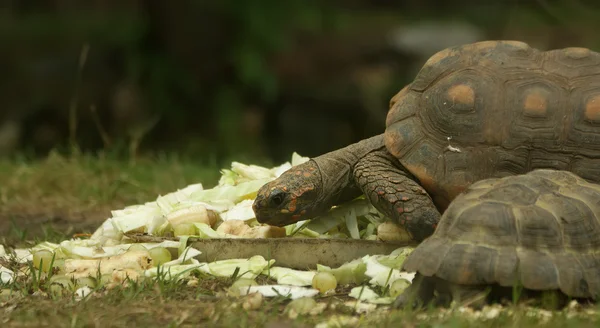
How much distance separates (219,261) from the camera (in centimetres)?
466

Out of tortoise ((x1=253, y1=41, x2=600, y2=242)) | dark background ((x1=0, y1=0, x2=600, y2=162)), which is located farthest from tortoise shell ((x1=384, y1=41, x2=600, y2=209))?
dark background ((x1=0, y1=0, x2=600, y2=162))

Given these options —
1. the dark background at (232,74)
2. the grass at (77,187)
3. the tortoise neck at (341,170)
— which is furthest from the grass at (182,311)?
the dark background at (232,74)

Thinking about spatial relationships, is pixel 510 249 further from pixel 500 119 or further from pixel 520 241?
pixel 500 119

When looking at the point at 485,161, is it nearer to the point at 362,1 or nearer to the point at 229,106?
the point at 229,106

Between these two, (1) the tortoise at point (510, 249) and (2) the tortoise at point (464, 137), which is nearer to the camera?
(1) the tortoise at point (510, 249)

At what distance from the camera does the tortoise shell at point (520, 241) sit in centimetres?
369

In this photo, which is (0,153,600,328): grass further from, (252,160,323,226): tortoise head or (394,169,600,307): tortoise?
(252,160,323,226): tortoise head

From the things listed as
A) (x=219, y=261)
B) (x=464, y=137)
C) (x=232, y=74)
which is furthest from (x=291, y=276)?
(x=232, y=74)

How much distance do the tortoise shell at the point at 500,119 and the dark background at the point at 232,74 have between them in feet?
11.2

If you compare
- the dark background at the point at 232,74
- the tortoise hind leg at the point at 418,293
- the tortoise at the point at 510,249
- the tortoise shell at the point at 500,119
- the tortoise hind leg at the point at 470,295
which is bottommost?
Result: the dark background at the point at 232,74

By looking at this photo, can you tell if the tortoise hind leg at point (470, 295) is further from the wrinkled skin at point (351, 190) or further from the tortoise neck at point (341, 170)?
the tortoise neck at point (341, 170)

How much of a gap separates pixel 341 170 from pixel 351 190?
0.47 feet

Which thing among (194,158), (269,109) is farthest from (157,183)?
(269,109)

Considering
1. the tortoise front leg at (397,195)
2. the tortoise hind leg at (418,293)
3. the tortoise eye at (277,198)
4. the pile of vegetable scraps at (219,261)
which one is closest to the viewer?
the tortoise hind leg at (418,293)
